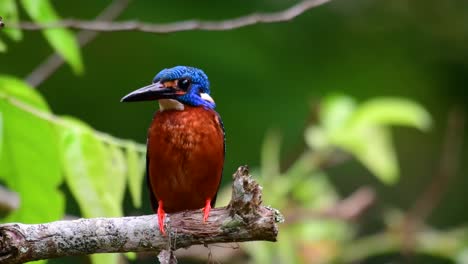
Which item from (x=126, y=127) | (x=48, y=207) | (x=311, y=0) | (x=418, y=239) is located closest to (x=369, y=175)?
(x=126, y=127)

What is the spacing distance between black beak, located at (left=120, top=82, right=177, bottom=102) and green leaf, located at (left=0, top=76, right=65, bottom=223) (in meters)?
0.31

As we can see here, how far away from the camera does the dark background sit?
7918 mm

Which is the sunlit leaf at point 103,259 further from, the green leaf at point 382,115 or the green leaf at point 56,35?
the green leaf at point 382,115

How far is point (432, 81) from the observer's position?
900 centimetres

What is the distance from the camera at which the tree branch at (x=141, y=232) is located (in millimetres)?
2746

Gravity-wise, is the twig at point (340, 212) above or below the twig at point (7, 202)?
above

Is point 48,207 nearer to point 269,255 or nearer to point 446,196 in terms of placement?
point 269,255

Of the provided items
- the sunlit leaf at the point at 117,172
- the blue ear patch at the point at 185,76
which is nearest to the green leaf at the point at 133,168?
the sunlit leaf at the point at 117,172

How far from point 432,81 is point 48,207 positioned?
Result: 6.19 m

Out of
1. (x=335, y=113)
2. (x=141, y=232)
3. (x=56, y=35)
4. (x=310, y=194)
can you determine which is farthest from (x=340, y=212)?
(x=141, y=232)

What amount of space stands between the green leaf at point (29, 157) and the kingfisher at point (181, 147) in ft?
1.28

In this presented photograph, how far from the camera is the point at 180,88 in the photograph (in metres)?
3.67

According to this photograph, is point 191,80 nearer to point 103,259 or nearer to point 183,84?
point 183,84

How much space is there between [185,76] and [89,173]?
66 centimetres
